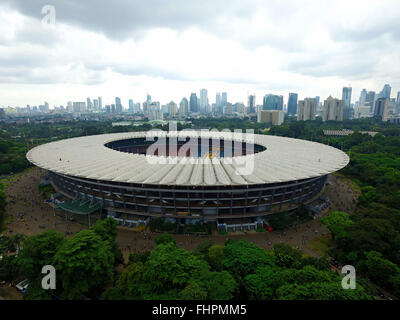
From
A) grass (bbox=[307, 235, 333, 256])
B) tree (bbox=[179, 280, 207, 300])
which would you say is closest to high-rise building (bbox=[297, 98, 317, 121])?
grass (bbox=[307, 235, 333, 256])

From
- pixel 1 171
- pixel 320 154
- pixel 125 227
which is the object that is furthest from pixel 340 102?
pixel 1 171

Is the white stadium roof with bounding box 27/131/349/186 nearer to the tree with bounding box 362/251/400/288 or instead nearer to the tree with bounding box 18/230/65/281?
the tree with bounding box 18/230/65/281

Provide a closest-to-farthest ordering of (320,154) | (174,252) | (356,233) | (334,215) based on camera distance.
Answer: (174,252)
(356,233)
(334,215)
(320,154)

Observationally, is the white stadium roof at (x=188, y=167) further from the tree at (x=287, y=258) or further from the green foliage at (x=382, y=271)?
the green foliage at (x=382, y=271)

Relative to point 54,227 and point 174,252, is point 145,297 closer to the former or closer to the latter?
point 174,252

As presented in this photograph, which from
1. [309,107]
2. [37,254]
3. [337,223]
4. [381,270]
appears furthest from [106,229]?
[309,107]

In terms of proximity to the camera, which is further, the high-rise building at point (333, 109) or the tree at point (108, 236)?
the high-rise building at point (333, 109)

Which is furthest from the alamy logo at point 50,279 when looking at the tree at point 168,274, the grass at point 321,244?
the grass at point 321,244

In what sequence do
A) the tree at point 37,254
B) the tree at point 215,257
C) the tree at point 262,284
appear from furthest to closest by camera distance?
the tree at point 215,257 < the tree at point 37,254 < the tree at point 262,284
